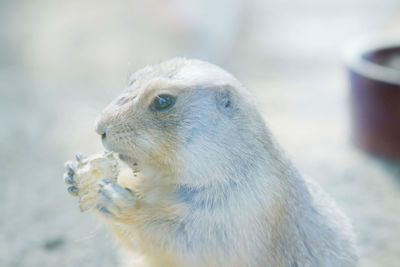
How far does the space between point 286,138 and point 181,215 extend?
163 inches

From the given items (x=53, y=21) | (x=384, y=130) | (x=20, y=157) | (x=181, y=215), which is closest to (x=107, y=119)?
(x=181, y=215)

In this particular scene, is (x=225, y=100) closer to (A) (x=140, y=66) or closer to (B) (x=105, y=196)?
(B) (x=105, y=196)

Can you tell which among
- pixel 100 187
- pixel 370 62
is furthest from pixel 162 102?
pixel 370 62

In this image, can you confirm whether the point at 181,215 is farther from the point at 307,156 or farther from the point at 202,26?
the point at 202,26

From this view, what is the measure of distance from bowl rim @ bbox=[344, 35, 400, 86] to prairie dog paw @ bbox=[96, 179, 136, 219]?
156 inches

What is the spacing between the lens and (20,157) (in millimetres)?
6332

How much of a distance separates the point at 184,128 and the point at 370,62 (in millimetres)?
4585

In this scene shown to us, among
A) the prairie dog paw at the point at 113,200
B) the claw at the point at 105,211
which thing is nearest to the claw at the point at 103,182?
the prairie dog paw at the point at 113,200

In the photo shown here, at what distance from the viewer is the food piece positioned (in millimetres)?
3188

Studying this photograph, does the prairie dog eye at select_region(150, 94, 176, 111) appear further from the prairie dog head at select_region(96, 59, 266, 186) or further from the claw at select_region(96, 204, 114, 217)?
the claw at select_region(96, 204, 114, 217)

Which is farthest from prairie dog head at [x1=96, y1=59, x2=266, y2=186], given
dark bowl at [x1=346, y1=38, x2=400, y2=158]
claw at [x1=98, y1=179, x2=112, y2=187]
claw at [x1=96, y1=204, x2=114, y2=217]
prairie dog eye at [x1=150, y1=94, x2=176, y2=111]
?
dark bowl at [x1=346, y1=38, x2=400, y2=158]

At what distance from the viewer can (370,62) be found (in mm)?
6938

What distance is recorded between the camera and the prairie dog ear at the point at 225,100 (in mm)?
3094

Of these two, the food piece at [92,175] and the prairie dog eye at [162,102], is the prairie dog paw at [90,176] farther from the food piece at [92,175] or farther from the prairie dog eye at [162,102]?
the prairie dog eye at [162,102]
